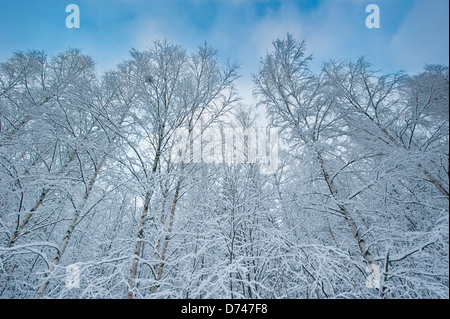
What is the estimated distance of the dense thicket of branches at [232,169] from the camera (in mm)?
2873

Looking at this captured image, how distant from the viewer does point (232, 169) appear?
338cm

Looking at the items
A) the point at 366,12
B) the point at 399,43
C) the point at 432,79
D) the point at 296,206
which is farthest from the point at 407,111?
the point at 296,206

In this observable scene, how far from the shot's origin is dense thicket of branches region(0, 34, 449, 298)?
287 centimetres

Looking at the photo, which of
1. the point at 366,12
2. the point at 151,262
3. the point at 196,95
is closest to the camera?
the point at 151,262

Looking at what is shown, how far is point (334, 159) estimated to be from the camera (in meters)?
4.10

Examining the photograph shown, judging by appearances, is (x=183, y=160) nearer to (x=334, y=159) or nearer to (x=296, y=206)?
(x=296, y=206)

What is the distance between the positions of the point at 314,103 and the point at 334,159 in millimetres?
1413

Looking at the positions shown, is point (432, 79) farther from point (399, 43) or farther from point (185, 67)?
point (185, 67)

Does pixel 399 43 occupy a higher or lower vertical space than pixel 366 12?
lower

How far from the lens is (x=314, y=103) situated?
4234 mm

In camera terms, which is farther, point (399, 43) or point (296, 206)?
point (296, 206)
